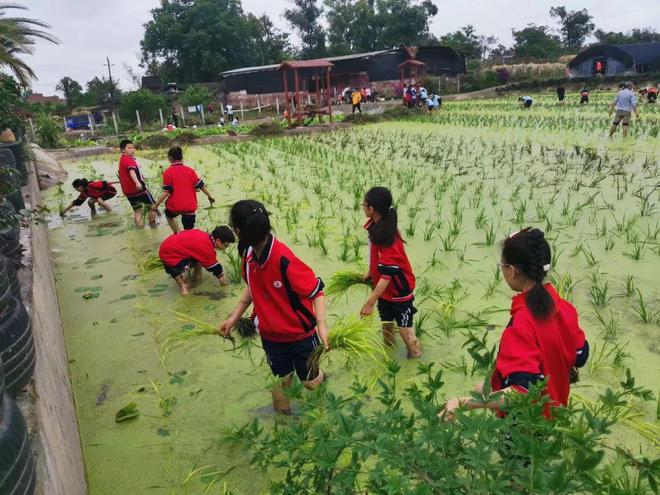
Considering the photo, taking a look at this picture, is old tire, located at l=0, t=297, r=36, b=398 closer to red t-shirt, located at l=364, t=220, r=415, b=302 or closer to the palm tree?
red t-shirt, located at l=364, t=220, r=415, b=302

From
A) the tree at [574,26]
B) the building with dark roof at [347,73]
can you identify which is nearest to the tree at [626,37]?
the tree at [574,26]

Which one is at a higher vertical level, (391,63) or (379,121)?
(391,63)

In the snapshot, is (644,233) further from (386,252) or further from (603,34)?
(603,34)

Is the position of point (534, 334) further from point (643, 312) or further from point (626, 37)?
point (626, 37)

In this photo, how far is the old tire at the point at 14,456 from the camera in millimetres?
1163

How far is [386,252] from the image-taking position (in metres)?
2.78

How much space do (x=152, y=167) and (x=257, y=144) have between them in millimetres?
3296

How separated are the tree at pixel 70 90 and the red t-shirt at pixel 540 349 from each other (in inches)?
1686

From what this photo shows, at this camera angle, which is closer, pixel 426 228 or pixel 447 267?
pixel 447 267

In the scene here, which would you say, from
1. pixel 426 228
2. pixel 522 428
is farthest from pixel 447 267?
pixel 522 428

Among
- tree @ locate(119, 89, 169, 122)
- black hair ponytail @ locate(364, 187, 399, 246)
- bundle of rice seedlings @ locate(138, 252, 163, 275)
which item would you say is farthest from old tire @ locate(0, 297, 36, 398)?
tree @ locate(119, 89, 169, 122)

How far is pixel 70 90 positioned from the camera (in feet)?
133

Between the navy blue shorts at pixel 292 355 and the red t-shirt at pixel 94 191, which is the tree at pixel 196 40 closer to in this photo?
the red t-shirt at pixel 94 191

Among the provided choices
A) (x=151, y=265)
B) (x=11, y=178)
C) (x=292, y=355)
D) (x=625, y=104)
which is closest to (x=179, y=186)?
(x=151, y=265)
